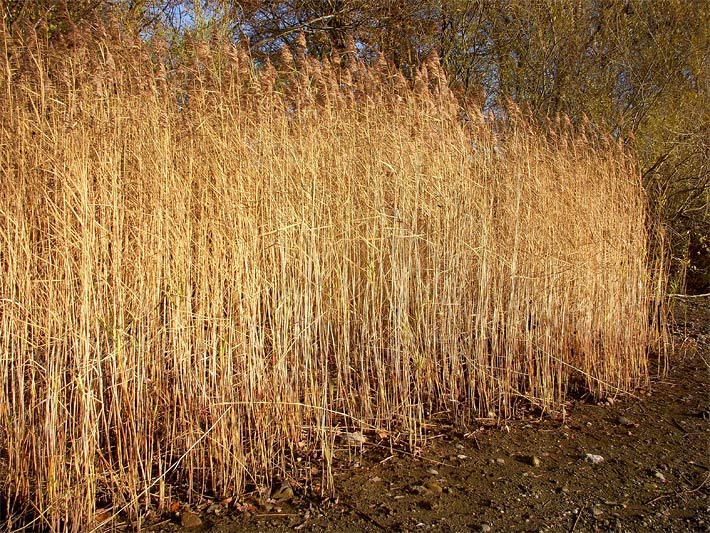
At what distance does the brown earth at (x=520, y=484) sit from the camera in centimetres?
237

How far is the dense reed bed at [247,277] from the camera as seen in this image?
92.5 inches

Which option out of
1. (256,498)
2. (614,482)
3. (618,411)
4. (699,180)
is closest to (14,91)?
(256,498)

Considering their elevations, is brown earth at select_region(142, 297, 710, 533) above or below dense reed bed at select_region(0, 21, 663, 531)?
below

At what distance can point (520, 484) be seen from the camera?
2.67 meters

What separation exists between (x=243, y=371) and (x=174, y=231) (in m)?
0.65

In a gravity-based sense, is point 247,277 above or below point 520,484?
above

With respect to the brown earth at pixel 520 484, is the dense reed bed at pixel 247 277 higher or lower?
higher

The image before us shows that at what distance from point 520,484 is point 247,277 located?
57.5 inches

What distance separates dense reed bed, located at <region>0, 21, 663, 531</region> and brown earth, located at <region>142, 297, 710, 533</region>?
158 mm

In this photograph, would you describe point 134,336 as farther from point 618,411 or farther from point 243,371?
point 618,411

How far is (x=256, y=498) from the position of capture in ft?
8.27

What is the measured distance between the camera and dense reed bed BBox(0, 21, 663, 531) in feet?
7.71

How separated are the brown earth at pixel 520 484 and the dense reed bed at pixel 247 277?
0.52ft

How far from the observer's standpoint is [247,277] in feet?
8.64
